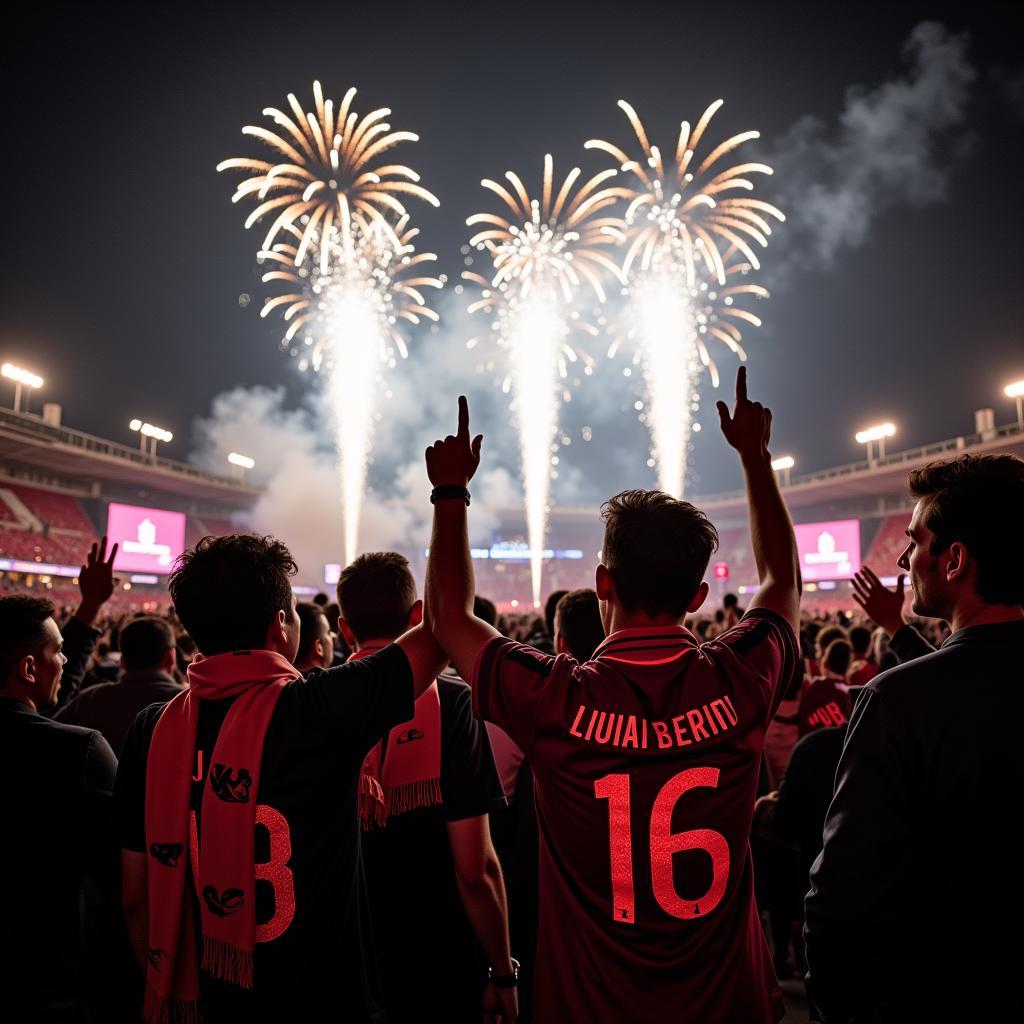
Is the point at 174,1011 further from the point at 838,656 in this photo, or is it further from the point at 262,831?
the point at 838,656

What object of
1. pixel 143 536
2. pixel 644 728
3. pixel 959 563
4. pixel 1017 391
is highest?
pixel 1017 391

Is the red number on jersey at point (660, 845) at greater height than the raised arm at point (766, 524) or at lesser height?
lesser

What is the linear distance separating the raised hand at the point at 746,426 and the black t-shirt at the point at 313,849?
1.28 m

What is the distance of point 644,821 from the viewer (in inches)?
73.7

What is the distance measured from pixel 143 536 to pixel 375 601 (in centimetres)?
4225

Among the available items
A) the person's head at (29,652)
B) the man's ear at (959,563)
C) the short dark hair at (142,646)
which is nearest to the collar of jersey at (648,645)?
the man's ear at (959,563)

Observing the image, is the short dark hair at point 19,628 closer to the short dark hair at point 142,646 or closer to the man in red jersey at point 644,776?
the short dark hair at point 142,646

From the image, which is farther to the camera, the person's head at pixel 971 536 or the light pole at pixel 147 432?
the light pole at pixel 147 432

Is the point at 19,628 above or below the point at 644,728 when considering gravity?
above

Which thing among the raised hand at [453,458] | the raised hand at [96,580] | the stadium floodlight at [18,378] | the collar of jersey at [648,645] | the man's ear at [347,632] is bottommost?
the collar of jersey at [648,645]

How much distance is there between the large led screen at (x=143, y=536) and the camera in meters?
39.5

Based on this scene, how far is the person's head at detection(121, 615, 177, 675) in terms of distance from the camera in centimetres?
448

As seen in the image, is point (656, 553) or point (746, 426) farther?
point (746, 426)

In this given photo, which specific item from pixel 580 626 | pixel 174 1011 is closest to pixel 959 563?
pixel 580 626
